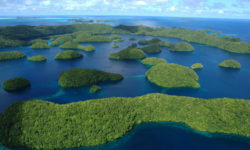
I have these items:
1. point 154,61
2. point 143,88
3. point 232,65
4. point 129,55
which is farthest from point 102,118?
point 232,65

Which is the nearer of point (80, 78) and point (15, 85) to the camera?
point (15, 85)

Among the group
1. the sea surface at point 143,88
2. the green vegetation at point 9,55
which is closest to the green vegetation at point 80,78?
the sea surface at point 143,88

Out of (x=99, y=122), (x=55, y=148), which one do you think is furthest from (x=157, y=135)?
(x=55, y=148)

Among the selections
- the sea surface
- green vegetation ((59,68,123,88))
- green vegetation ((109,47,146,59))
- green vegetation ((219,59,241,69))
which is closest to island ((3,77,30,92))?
the sea surface

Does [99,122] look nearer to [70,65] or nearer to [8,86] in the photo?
[8,86]

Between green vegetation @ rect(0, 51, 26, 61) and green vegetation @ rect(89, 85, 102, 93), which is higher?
green vegetation @ rect(0, 51, 26, 61)

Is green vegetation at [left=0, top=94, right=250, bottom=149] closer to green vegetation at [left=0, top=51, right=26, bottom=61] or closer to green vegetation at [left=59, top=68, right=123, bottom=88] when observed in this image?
green vegetation at [left=59, top=68, right=123, bottom=88]

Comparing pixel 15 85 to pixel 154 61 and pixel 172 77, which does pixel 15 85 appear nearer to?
pixel 172 77
